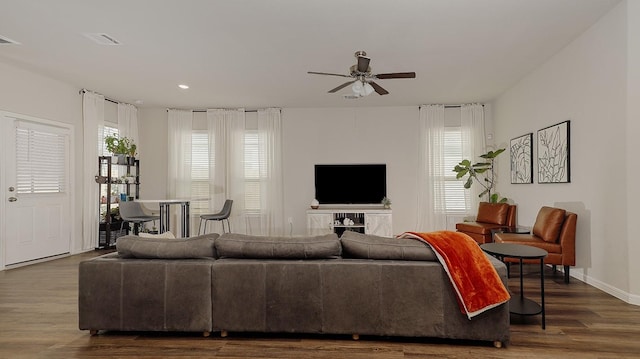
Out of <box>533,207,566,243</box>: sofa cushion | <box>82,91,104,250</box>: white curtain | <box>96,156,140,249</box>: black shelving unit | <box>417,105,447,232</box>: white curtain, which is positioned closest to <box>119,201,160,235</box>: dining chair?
<box>96,156,140,249</box>: black shelving unit

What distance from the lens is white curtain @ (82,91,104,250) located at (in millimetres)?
6066

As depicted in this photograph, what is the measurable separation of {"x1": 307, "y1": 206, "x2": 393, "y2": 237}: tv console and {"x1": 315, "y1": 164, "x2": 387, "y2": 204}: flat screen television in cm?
32

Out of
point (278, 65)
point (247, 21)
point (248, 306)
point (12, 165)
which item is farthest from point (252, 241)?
point (12, 165)

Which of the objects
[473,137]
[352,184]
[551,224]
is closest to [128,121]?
[352,184]

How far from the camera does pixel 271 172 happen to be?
7348 millimetres

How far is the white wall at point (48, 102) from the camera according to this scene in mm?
4953

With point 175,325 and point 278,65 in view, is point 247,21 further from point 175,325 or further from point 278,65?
point 175,325

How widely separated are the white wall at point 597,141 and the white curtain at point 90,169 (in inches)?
283

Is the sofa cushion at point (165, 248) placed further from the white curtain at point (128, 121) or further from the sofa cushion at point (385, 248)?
the white curtain at point (128, 121)

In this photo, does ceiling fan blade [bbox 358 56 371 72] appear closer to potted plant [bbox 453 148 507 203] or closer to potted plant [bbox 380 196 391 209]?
potted plant [bbox 453 148 507 203]

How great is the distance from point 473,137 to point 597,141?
3299mm

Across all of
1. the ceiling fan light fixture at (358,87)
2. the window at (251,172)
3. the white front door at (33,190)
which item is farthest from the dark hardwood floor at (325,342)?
Answer: the window at (251,172)

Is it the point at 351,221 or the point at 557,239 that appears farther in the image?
the point at 351,221

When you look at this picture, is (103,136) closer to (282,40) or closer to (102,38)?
(102,38)
